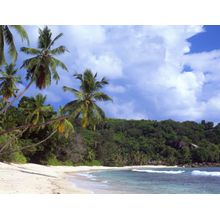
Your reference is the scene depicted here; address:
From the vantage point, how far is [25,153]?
29.6 m

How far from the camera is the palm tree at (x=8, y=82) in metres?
18.8

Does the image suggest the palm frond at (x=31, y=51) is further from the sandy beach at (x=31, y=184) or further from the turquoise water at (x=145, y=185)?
the turquoise water at (x=145, y=185)

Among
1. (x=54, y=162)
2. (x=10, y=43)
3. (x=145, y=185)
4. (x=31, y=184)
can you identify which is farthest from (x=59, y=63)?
(x=54, y=162)

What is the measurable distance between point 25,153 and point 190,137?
45.3 m

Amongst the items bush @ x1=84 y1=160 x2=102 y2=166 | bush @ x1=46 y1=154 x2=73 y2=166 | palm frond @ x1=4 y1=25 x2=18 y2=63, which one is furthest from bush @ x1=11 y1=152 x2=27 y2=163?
bush @ x1=84 y1=160 x2=102 y2=166

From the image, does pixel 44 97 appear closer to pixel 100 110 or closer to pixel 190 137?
pixel 100 110

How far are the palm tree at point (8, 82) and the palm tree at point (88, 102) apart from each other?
348 cm

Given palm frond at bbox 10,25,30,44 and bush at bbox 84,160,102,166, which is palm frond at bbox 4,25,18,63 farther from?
bush at bbox 84,160,102,166
